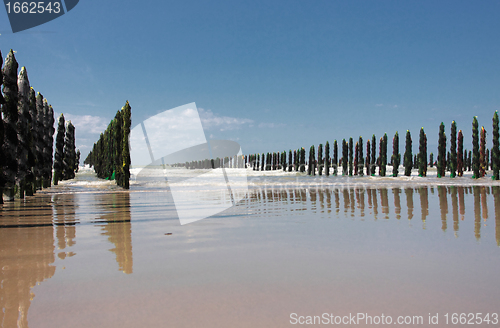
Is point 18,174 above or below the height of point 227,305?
above

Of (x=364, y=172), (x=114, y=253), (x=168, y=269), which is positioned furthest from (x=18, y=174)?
(x=364, y=172)

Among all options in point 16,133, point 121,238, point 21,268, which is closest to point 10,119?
point 16,133

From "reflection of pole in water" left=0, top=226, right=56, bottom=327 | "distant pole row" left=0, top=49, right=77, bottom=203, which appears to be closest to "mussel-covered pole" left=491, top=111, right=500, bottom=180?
"reflection of pole in water" left=0, top=226, right=56, bottom=327

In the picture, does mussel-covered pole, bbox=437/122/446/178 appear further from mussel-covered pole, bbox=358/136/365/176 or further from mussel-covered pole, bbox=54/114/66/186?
mussel-covered pole, bbox=54/114/66/186

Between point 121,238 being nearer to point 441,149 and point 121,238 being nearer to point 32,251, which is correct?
point 32,251

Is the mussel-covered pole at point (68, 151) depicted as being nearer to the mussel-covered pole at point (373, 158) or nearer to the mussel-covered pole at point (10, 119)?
the mussel-covered pole at point (10, 119)

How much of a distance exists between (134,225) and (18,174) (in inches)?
513

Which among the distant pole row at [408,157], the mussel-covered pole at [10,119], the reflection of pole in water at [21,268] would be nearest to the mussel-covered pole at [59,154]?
the mussel-covered pole at [10,119]

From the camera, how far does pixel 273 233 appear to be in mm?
6680

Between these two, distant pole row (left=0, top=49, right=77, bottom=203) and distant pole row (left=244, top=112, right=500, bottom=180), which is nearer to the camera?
distant pole row (left=0, top=49, right=77, bottom=203)

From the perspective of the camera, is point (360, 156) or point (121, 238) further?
point (360, 156)

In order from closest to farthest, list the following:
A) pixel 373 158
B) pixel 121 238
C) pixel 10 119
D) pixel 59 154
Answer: pixel 121 238 < pixel 10 119 < pixel 59 154 < pixel 373 158

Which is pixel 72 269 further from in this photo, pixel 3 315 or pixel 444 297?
pixel 444 297

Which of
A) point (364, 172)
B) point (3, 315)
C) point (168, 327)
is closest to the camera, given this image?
point (168, 327)
